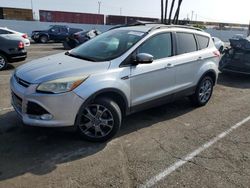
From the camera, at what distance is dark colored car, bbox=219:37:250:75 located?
9516 mm

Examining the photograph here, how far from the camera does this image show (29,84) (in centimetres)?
400

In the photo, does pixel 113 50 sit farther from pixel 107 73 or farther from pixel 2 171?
pixel 2 171

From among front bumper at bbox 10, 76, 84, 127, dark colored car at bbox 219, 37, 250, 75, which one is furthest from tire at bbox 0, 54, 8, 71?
dark colored car at bbox 219, 37, 250, 75

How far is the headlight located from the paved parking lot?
1.97 ft

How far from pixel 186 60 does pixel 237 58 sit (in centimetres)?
487

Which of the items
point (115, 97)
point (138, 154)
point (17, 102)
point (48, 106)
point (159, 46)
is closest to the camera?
point (48, 106)

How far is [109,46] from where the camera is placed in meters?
5.03

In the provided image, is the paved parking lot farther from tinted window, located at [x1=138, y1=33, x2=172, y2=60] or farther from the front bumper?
tinted window, located at [x1=138, y1=33, x2=172, y2=60]

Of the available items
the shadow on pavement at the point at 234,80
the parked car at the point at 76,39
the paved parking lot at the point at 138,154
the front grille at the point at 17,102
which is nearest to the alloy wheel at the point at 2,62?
the paved parking lot at the point at 138,154

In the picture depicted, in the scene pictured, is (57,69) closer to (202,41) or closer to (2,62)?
(202,41)

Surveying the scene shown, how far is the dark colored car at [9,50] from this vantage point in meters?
9.66

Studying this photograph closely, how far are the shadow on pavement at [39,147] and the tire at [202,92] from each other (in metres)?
1.30

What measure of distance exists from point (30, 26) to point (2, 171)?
31942mm

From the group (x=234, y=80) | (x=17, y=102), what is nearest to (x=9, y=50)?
(x=17, y=102)
